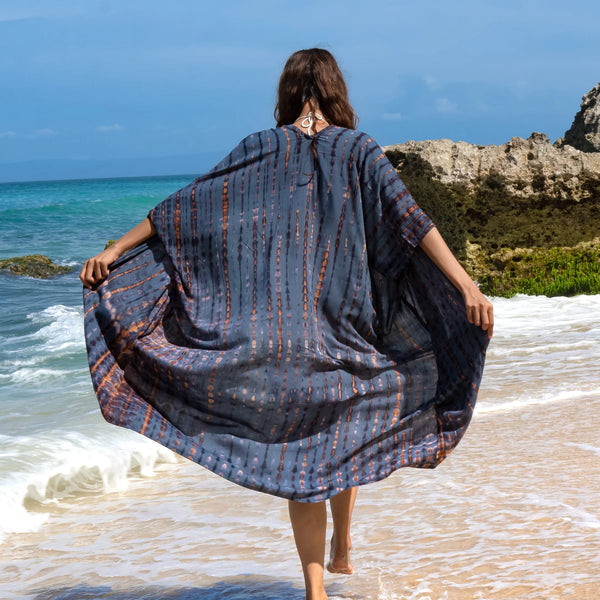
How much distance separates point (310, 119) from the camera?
2717 millimetres

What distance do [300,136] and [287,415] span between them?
2.73 ft

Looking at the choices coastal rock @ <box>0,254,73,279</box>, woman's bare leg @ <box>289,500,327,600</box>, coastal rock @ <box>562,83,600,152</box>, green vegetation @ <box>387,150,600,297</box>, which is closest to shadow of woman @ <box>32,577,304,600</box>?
woman's bare leg @ <box>289,500,327,600</box>

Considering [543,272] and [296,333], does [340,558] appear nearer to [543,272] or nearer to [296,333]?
[296,333]

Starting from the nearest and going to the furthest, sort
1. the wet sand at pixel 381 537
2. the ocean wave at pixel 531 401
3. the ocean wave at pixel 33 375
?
the wet sand at pixel 381 537, the ocean wave at pixel 531 401, the ocean wave at pixel 33 375

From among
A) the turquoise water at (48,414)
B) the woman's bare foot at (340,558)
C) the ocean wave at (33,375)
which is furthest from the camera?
the ocean wave at (33,375)

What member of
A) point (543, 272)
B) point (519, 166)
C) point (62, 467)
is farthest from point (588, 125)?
point (62, 467)

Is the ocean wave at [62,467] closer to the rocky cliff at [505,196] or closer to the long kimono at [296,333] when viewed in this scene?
the long kimono at [296,333]

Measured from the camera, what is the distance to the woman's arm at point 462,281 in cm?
252

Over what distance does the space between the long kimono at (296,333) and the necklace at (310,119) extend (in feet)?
0.15

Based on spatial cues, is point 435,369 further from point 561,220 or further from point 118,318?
point 561,220

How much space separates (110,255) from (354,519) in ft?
6.06

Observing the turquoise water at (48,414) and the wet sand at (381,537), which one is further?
the turquoise water at (48,414)

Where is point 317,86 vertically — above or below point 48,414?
above

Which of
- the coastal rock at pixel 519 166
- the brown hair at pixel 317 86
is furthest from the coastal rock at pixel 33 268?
the brown hair at pixel 317 86
